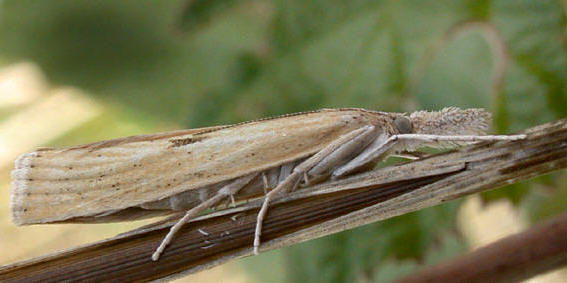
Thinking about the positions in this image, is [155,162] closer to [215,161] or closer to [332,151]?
[215,161]

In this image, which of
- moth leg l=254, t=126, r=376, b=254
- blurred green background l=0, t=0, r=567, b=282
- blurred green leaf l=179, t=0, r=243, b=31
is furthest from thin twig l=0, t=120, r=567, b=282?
blurred green leaf l=179, t=0, r=243, b=31

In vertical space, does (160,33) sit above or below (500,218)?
above

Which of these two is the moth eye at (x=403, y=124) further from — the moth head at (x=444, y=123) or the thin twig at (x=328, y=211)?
the thin twig at (x=328, y=211)

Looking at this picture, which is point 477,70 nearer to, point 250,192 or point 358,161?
Result: point 358,161

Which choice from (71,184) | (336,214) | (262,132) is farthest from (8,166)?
(336,214)

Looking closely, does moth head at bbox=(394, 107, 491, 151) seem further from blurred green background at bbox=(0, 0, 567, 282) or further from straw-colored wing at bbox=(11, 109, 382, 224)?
blurred green background at bbox=(0, 0, 567, 282)

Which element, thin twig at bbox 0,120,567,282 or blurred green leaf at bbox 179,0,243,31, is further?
blurred green leaf at bbox 179,0,243,31
